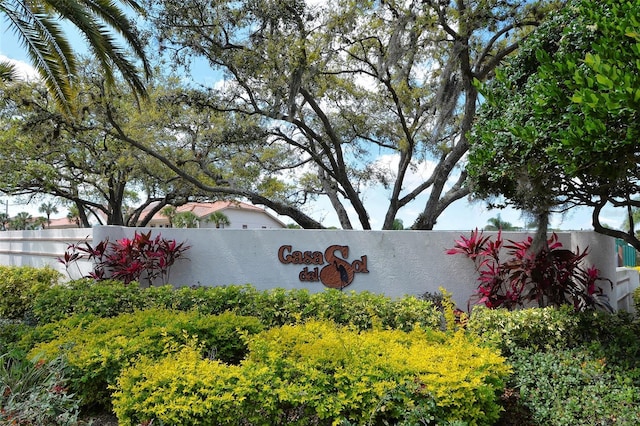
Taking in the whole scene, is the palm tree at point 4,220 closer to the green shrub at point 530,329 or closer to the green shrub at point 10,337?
the green shrub at point 10,337

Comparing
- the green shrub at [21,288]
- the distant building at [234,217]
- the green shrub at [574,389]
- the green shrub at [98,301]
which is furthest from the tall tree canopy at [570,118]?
the distant building at [234,217]

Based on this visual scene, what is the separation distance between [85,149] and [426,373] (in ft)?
57.8

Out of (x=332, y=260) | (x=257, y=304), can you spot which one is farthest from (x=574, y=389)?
(x=332, y=260)

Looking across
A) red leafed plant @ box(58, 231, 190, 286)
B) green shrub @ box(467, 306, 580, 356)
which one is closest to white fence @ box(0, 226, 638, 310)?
red leafed plant @ box(58, 231, 190, 286)

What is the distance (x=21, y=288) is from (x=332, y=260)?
678cm

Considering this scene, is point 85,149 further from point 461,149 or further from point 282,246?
point 461,149

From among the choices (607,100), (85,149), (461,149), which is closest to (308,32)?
(461,149)

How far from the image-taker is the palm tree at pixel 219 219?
3017cm

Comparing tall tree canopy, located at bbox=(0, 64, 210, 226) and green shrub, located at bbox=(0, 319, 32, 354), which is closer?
green shrub, located at bbox=(0, 319, 32, 354)

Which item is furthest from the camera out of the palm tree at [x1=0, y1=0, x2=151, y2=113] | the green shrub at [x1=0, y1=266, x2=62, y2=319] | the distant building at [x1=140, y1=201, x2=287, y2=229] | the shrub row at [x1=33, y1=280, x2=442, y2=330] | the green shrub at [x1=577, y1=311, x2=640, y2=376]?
the distant building at [x1=140, y1=201, x2=287, y2=229]

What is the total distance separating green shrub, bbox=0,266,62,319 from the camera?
9.36 m

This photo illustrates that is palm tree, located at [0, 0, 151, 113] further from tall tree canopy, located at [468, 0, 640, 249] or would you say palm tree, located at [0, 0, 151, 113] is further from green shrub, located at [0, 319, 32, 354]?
tall tree canopy, located at [468, 0, 640, 249]

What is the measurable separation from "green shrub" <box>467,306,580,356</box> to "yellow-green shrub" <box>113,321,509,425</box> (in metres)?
1.23

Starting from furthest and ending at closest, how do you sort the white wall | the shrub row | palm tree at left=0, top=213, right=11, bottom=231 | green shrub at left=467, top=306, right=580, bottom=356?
palm tree at left=0, top=213, right=11, bottom=231, the white wall, the shrub row, green shrub at left=467, top=306, right=580, bottom=356
